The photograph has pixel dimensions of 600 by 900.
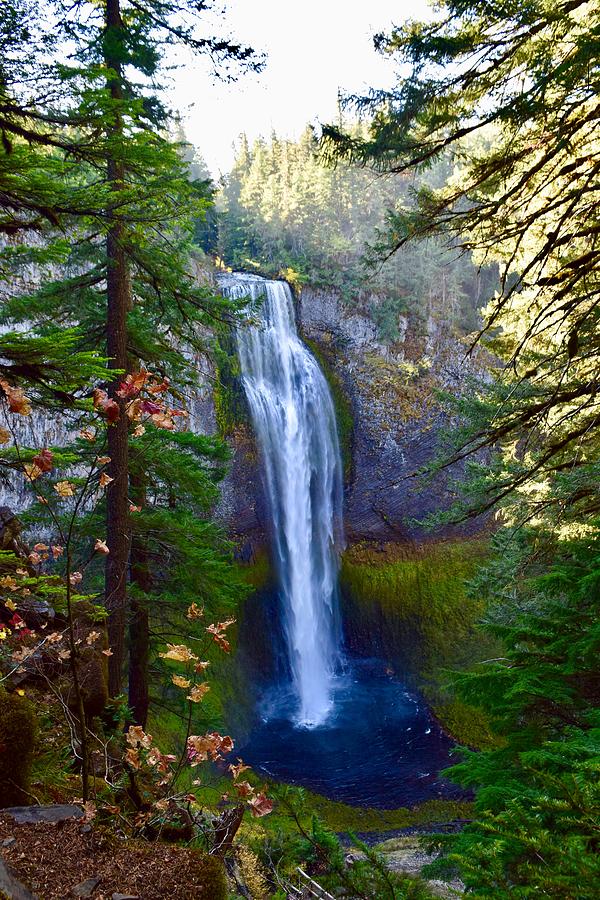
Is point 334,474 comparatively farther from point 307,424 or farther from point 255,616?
point 255,616

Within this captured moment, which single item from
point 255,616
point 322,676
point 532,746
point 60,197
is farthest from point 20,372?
point 322,676

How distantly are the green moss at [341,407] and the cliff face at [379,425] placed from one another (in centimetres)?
6

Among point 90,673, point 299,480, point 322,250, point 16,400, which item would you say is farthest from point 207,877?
point 322,250

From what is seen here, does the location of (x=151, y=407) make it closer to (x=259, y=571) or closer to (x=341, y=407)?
(x=259, y=571)

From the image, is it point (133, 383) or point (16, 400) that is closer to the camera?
point (16, 400)

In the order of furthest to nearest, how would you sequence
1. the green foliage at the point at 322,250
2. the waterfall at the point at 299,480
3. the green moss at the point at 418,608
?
the green foliage at the point at 322,250, the waterfall at the point at 299,480, the green moss at the point at 418,608

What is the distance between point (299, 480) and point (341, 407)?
13.7 feet

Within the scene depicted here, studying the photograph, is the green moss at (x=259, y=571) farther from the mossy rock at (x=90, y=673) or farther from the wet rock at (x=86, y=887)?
the wet rock at (x=86, y=887)

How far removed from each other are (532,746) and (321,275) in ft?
72.8

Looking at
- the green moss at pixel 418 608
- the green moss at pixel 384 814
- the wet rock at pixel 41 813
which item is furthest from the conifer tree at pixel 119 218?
the green moss at pixel 418 608

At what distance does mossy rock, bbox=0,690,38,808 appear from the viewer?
2.95 meters

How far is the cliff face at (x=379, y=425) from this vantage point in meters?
19.6

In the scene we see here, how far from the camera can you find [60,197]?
12.7ft

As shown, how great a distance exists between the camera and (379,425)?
2227cm
